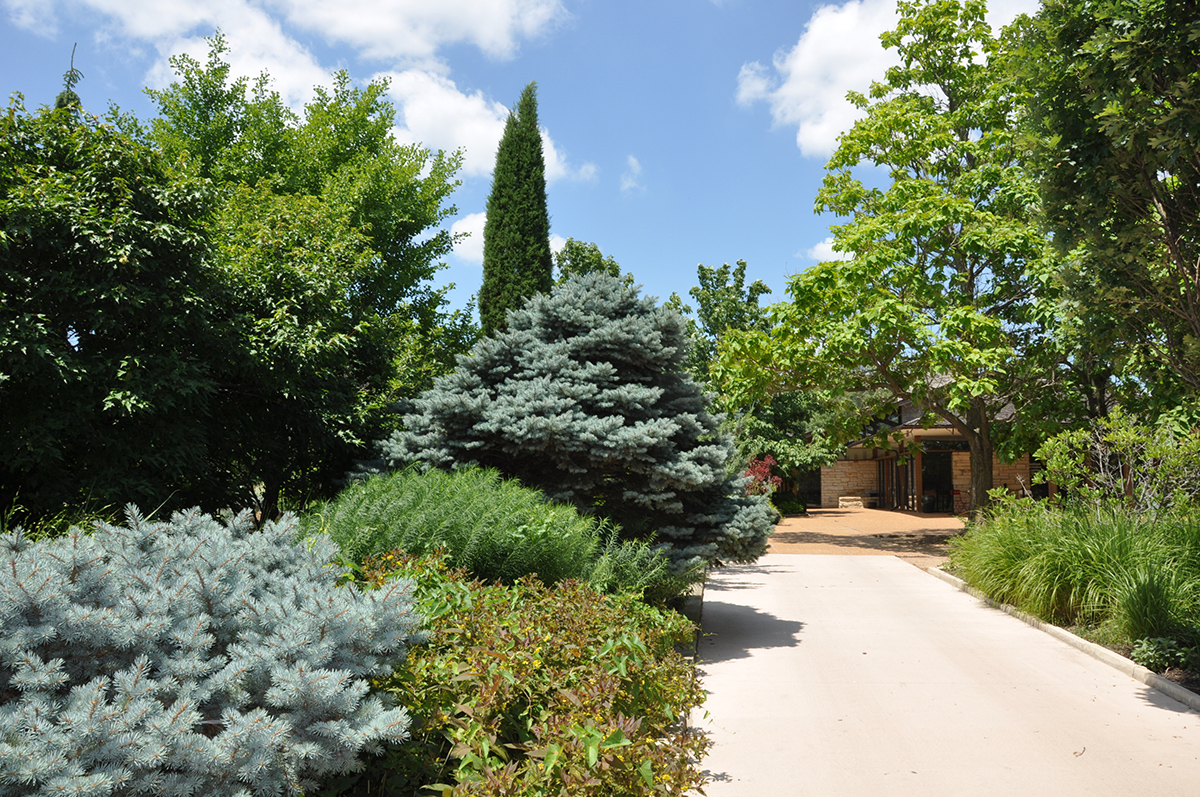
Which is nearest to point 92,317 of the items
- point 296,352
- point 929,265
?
point 296,352

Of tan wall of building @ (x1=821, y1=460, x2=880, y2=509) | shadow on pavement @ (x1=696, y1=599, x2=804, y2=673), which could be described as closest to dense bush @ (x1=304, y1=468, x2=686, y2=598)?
shadow on pavement @ (x1=696, y1=599, x2=804, y2=673)

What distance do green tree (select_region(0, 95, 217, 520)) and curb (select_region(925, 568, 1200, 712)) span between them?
8.76m

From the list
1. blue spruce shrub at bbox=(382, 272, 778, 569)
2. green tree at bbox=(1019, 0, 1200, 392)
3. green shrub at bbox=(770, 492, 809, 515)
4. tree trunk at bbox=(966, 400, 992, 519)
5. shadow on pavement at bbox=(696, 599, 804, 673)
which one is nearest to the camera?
green tree at bbox=(1019, 0, 1200, 392)

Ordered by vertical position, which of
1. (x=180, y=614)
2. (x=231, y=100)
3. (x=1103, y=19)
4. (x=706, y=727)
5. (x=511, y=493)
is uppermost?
(x=231, y=100)

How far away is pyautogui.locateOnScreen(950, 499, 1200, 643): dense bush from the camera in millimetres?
6965

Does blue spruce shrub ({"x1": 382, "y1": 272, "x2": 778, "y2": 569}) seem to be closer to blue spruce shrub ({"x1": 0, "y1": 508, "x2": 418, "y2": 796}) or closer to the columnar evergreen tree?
blue spruce shrub ({"x1": 0, "y1": 508, "x2": 418, "y2": 796})

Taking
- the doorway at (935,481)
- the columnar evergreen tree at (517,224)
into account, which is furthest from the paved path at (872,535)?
the columnar evergreen tree at (517,224)

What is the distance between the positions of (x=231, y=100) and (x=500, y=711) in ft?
71.4

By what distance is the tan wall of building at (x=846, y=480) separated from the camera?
34.1 meters

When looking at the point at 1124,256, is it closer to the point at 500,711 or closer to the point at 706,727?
the point at 706,727

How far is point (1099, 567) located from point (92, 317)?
410 inches

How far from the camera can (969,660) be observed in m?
6.90

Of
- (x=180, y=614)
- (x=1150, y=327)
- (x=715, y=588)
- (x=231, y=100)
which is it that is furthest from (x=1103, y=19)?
(x=231, y=100)

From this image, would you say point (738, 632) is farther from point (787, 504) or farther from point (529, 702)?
point (787, 504)
